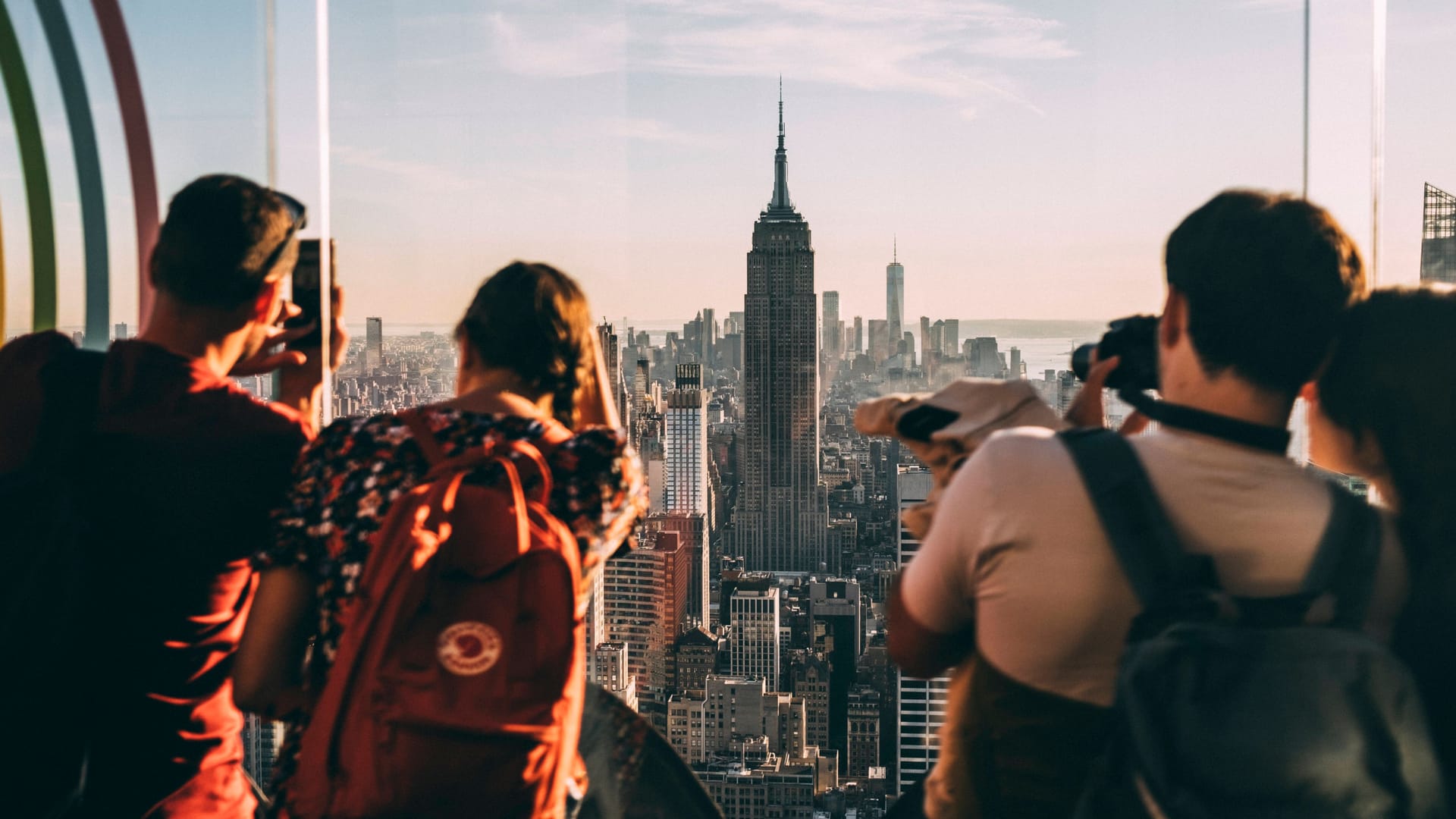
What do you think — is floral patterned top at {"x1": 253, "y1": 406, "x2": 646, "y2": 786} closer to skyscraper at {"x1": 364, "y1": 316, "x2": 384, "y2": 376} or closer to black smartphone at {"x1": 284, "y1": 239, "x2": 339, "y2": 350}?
black smartphone at {"x1": 284, "y1": 239, "x2": 339, "y2": 350}

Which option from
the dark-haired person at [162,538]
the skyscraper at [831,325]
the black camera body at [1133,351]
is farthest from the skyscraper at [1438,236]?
the dark-haired person at [162,538]

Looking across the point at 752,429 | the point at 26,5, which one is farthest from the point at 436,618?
the point at 26,5

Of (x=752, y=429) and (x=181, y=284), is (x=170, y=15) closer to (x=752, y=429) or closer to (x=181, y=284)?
(x=181, y=284)

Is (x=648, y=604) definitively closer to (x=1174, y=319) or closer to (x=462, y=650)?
(x=462, y=650)

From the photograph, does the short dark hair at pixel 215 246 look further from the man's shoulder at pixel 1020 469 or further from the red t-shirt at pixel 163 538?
the man's shoulder at pixel 1020 469

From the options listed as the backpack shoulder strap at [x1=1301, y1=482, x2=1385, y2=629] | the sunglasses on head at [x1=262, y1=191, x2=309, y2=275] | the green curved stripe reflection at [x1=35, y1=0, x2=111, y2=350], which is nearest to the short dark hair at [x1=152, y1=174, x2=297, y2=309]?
the sunglasses on head at [x1=262, y1=191, x2=309, y2=275]

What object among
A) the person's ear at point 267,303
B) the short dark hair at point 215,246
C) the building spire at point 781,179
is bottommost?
the person's ear at point 267,303
